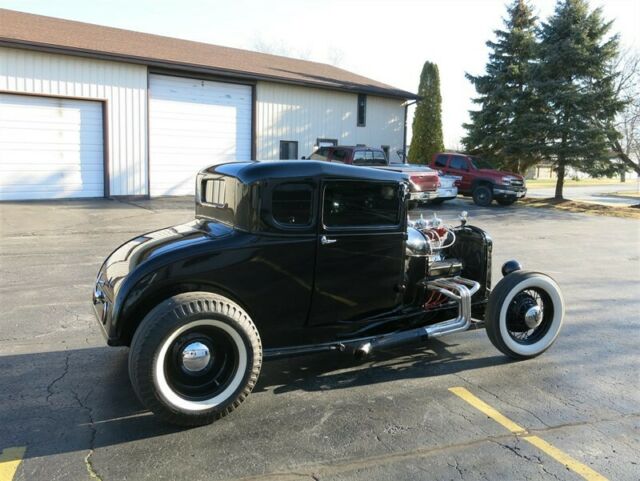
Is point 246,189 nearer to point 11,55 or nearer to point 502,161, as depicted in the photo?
point 11,55

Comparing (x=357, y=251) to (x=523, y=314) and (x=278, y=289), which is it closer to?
(x=278, y=289)

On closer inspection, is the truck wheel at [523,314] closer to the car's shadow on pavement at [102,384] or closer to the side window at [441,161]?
the car's shadow on pavement at [102,384]

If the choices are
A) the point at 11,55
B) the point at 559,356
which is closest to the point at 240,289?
the point at 559,356

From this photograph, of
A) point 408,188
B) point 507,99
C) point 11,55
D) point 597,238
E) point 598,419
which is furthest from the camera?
point 507,99

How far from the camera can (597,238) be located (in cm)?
1393

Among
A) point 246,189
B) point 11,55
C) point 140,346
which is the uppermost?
point 11,55

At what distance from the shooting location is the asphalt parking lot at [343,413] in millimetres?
3066

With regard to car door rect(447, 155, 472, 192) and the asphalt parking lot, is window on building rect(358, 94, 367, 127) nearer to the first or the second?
car door rect(447, 155, 472, 192)

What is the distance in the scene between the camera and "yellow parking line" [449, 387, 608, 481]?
3.06 meters

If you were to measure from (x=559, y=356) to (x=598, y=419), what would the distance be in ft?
4.23

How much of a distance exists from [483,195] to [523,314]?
17543 millimetres

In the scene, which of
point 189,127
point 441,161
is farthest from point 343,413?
point 441,161

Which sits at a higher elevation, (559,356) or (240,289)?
(240,289)

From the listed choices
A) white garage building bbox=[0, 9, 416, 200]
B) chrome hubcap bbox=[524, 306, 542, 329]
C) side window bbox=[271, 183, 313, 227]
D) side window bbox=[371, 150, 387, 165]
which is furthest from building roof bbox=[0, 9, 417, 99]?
chrome hubcap bbox=[524, 306, 542, 329]
